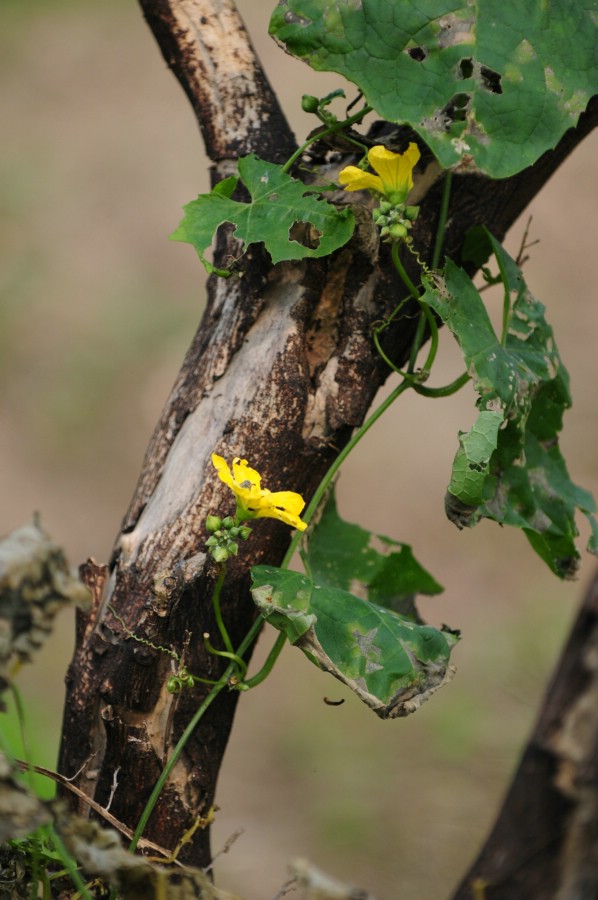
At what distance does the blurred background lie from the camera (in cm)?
221

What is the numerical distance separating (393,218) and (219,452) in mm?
248

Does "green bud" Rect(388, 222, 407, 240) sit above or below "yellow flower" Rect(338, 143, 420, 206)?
below

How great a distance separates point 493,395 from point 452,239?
0.17m

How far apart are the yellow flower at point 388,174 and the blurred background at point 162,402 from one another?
1.42m

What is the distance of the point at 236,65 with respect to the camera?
36.1 inches

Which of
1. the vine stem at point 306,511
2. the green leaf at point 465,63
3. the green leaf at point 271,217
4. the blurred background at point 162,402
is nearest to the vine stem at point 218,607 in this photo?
the vine stem at point 306,511

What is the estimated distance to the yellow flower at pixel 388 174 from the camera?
751 millimetres

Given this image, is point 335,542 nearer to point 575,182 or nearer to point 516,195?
point 516,195

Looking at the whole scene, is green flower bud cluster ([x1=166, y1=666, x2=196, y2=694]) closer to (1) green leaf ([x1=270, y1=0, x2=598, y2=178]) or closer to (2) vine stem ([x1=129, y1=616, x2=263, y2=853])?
(2) vine stem ([x1=129, y1=616, x2=263, y2=853])

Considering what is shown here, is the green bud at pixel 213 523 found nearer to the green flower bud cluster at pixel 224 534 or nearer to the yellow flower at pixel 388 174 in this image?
the green flower bud cluster at pixel 224 534

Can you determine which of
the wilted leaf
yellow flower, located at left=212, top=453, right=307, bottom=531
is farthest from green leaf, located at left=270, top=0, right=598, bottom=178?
the wilted leaf

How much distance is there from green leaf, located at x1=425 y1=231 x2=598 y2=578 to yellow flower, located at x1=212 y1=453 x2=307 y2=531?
13 cm

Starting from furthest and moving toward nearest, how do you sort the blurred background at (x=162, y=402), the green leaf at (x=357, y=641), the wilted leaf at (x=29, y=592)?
the blurred background at (x=162, y=402) < the green leaf at (x=357, y=641) < the wilted leaf at (x=29, y=592)

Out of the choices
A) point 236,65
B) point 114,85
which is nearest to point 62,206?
point 114,85
